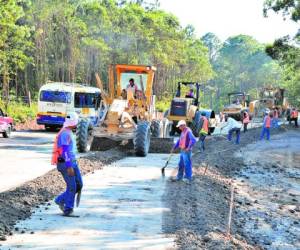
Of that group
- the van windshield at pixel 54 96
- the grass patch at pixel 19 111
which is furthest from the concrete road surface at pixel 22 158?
the grass patch at pixel 19 111

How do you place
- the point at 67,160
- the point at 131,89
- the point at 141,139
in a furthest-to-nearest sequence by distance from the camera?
the point at 131,89
the point at 141,139
the point at 67,160

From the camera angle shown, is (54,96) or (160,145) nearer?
(160,145)

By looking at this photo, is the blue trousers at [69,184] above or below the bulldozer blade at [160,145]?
above

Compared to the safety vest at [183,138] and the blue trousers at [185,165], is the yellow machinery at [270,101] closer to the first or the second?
the blue trousers at [185,165]

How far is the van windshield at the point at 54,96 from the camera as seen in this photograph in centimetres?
3422

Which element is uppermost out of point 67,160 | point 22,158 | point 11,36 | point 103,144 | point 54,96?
point 11,36

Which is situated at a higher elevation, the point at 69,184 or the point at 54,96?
the point at 54,96

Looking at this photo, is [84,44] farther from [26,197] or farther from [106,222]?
[106,222]

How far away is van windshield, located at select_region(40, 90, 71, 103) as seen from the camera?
3422 cm

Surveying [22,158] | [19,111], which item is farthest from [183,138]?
[19,111]

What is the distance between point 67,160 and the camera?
1027cm

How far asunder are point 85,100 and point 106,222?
25627mm

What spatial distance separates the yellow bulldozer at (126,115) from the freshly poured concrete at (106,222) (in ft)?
20.1

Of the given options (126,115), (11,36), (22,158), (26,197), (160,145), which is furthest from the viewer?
(11,36)
